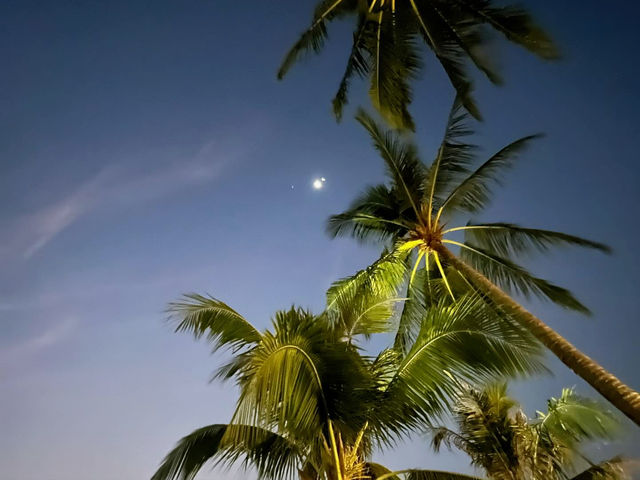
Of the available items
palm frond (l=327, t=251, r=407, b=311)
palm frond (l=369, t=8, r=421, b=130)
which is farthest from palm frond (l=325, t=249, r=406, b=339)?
palm frond (l=369, t=8, r=421, b=130)

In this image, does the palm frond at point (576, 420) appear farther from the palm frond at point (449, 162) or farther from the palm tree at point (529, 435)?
the palm frond at point (449, 162)

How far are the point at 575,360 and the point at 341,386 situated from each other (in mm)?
2722

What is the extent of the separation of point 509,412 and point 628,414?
5.59 metres

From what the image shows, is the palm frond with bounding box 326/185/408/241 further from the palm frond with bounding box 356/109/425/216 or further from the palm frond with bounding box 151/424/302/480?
the palm frond with bounding box 151/424/302/480

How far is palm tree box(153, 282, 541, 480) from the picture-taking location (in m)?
4.21

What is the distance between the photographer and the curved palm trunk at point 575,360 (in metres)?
3.84

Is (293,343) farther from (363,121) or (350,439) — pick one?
(363,121)

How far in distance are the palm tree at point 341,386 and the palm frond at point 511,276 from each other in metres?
2.49

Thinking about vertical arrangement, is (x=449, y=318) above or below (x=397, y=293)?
below

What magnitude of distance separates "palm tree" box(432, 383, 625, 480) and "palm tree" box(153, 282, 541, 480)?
3893 mm

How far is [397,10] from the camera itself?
8.70 m

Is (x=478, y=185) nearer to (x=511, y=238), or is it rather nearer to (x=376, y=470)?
(x=511, y=238)

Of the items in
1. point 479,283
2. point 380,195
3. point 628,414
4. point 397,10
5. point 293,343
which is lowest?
point 628,414

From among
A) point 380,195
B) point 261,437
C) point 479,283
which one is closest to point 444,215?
point 380,195
